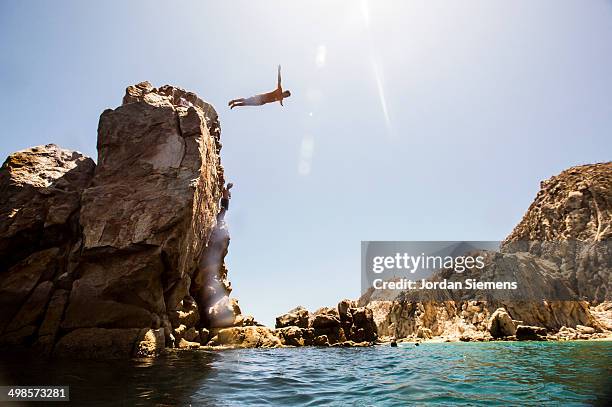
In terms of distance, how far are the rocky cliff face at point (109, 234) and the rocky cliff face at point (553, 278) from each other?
217 ft

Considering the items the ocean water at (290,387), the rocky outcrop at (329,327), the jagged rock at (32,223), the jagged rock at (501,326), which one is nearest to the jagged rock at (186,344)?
the jagged rock at (32,223)

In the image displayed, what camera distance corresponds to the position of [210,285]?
112ft

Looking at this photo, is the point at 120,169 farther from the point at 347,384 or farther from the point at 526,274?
the point at 526,274

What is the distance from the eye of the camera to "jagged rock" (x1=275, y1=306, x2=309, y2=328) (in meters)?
46.1

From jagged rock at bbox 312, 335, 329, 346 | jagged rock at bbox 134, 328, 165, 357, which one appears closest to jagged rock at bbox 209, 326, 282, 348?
jagged rock at bbox 312, 335, 329, 346

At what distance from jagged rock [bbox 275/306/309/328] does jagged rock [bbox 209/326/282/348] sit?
312 inches

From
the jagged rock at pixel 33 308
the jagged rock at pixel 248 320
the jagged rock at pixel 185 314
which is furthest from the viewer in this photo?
the jagged rock at pixel 248 320

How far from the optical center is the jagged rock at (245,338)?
104 feet

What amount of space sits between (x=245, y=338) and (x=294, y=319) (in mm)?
14124

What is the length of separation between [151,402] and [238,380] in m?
4.35

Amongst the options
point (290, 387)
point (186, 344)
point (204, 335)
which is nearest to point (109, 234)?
point (186, 344)

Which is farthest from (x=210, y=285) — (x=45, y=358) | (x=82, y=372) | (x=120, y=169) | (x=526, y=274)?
(x=526, y=274)

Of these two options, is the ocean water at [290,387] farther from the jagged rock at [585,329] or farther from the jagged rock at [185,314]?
the jagged rock at [585,329]

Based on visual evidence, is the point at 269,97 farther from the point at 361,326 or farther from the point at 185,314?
the point at 361,326
